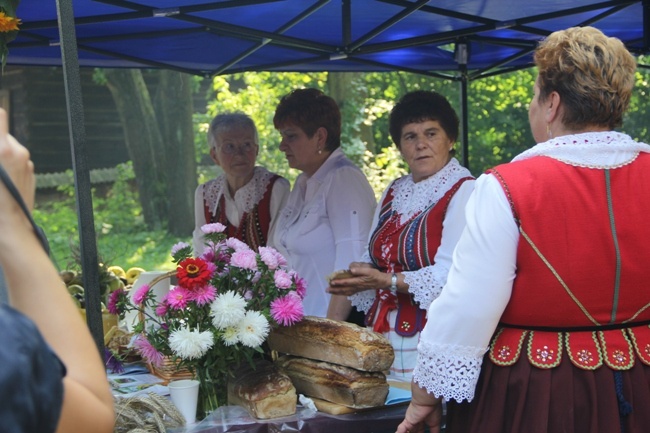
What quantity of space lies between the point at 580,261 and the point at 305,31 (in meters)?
2.75

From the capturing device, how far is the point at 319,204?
3.45m

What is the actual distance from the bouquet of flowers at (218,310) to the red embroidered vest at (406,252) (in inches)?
19.4

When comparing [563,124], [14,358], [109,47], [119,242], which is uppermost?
[109,47]

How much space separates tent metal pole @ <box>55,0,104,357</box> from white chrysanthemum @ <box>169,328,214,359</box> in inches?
10.4

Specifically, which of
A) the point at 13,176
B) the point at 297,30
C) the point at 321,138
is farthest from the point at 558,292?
the point at 297,30

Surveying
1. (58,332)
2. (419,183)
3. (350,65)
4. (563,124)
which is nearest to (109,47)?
(350,65)

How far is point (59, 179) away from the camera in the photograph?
540 inches

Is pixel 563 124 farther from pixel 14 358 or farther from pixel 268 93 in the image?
pixel 268 93

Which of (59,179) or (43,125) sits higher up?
(43,125)

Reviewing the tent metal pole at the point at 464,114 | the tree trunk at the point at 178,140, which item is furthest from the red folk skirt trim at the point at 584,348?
the tree trunk at the point at 178,140

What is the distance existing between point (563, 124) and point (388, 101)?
1274cm

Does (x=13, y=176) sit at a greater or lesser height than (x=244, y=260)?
greater

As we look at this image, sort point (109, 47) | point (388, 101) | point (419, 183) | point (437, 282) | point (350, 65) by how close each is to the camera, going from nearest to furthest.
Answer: point (437, 282), point (419, 183), point (109, 47), point (350, 65), point (388, 101)

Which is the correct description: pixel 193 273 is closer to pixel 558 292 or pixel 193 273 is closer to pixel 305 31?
pixel 558 292
